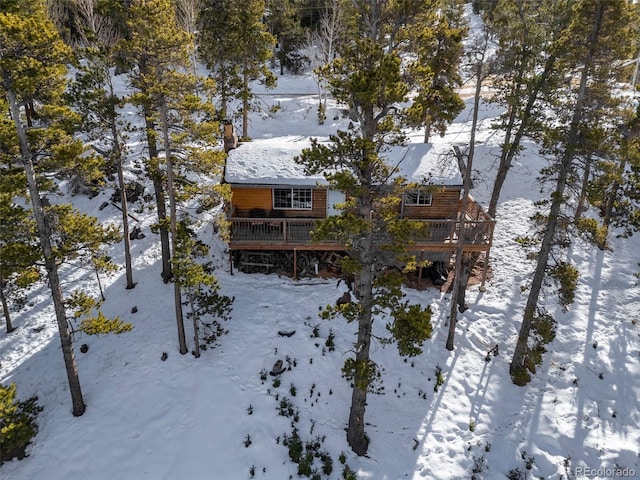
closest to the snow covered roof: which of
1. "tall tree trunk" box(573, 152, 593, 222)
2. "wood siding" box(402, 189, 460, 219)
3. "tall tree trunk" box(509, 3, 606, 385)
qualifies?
"wood siding" box(402, 189, 460, 219)

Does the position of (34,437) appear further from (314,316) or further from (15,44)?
(15,44)

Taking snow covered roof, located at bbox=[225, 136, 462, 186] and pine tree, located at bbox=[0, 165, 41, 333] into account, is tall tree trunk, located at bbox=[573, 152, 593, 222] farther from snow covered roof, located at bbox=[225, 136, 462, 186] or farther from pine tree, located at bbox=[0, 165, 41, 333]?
pine tree, located at bbox=[0, 165, 41, 333]

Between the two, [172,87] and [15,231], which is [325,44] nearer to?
[172,87]

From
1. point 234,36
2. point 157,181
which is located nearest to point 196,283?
point 157,181

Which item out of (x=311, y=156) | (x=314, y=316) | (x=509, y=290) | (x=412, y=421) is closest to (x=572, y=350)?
(x=509, y=290)

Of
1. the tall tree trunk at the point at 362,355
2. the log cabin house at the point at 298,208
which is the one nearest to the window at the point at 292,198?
the log cabin house at the point at 298,208
